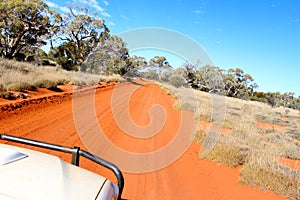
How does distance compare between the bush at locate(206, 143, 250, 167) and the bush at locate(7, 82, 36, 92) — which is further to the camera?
the bush at locate(7, 82, 36, 92)

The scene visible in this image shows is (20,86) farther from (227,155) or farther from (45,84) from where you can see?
(227,155)

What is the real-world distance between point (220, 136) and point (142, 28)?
495cm

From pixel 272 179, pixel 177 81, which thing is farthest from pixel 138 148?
pixel 177 81

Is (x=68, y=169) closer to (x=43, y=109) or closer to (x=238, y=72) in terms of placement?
(x=43, y=109)

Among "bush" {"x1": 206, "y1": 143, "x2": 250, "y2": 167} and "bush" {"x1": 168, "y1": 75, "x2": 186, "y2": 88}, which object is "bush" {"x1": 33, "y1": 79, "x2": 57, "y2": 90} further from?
"bush" {"x1": 168, "y1": 75, "x2": 186, "y2": 88}

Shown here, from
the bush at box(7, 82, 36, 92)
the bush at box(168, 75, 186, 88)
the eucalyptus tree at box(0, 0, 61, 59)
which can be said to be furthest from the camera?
the bush at box(168, 75, 186, 88)

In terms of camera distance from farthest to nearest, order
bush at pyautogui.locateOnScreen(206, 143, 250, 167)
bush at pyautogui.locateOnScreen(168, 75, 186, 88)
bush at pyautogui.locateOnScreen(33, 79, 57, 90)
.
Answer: bush at pyautogui.locateOnScreen(168, 75, 186, 88) < bush at pyautogui.locateOnScreen(33, 79, 57, 90) < bush at pyautogui.locateOnScreen(206, 143, 250, 167)

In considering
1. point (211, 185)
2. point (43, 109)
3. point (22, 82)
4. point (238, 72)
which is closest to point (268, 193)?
point (211, 185)

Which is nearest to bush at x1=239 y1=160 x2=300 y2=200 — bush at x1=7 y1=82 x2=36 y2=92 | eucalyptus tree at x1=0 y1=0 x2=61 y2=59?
bush at x1=7 y1=82 x2=36 y2=92

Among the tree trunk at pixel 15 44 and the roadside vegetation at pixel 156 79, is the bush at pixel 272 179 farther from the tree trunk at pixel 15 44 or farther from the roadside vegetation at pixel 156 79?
the tree trunk at pixel 15 44

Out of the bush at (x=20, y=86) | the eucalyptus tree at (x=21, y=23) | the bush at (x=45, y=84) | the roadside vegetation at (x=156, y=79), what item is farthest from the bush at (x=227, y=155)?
the eucalyptus tree at (x=21, y=23)

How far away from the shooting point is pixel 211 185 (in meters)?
4.57

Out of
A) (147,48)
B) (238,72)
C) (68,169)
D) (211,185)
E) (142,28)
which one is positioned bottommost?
(211,185)

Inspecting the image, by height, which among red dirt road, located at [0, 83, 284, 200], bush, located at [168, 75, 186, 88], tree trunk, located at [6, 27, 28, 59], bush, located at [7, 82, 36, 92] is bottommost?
red dirt road, located at [0, 83, 284, 200]
